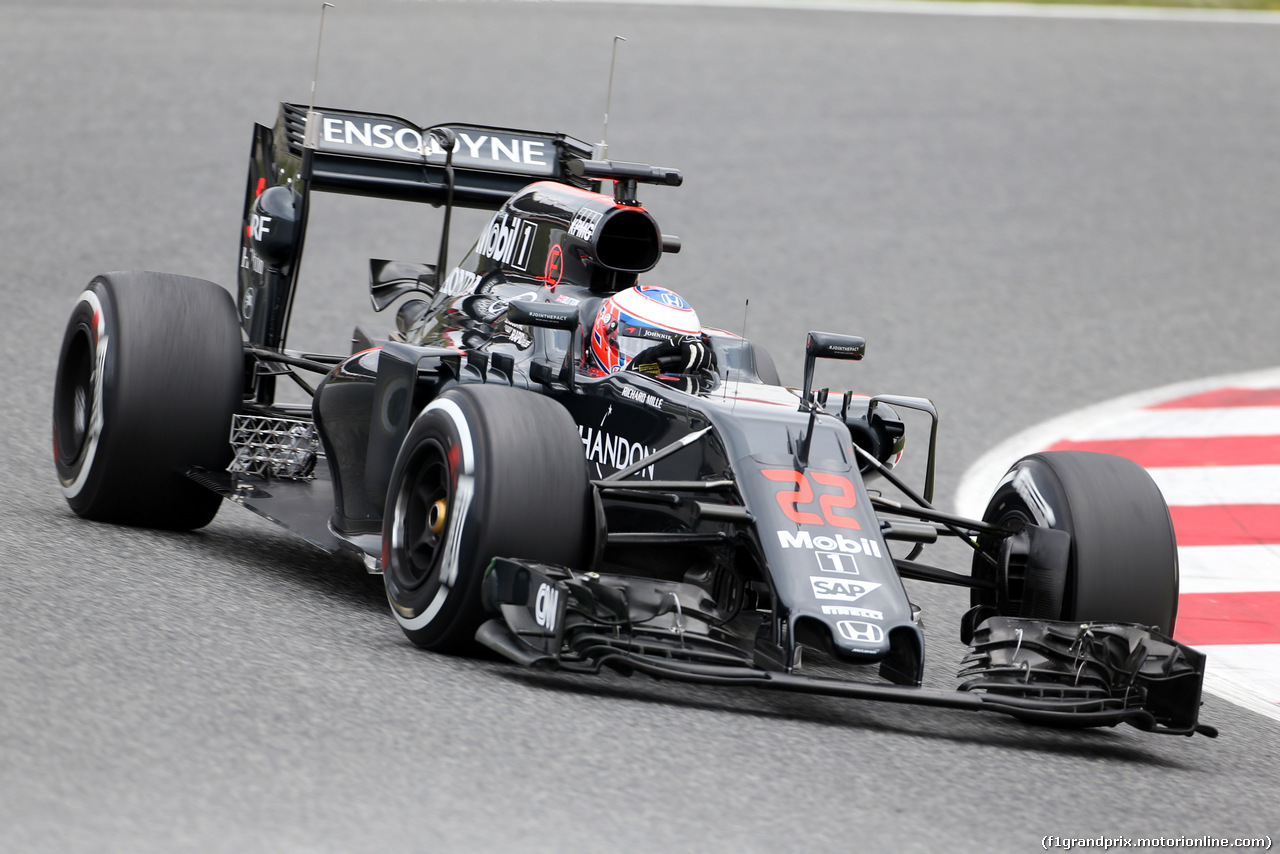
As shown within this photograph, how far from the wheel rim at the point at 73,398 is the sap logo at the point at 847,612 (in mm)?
3362

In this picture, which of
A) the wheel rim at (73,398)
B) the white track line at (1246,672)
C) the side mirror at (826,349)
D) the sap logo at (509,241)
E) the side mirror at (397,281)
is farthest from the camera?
the side mirror at (397,281)

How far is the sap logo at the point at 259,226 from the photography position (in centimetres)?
737

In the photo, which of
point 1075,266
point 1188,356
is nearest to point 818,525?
point 1188,356

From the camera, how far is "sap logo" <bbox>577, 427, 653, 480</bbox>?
18.7 feet

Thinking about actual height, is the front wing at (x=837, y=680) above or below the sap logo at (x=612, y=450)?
below

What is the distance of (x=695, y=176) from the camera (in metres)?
15.9

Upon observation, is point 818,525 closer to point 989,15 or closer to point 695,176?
point 695,176

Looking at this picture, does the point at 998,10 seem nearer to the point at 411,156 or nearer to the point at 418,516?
the point at 411,156

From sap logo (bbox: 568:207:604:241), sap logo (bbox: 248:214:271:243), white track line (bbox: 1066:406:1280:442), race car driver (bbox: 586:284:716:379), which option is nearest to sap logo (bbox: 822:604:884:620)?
race car driver (bbox: 586:284:716:379)

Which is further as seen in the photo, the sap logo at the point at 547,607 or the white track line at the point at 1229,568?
the white track line at the point at 1229,568

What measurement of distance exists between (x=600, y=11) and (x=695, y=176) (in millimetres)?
5312

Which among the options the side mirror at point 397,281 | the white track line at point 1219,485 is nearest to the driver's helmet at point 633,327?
the side mirror at point 397,281

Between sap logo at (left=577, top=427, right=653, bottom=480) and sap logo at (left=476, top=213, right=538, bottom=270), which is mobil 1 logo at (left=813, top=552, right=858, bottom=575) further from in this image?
sap logo at (left=476, top=213, right=538, bottom=270)

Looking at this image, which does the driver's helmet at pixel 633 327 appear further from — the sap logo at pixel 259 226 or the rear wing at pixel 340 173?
the sap logo at pixel 259 226
